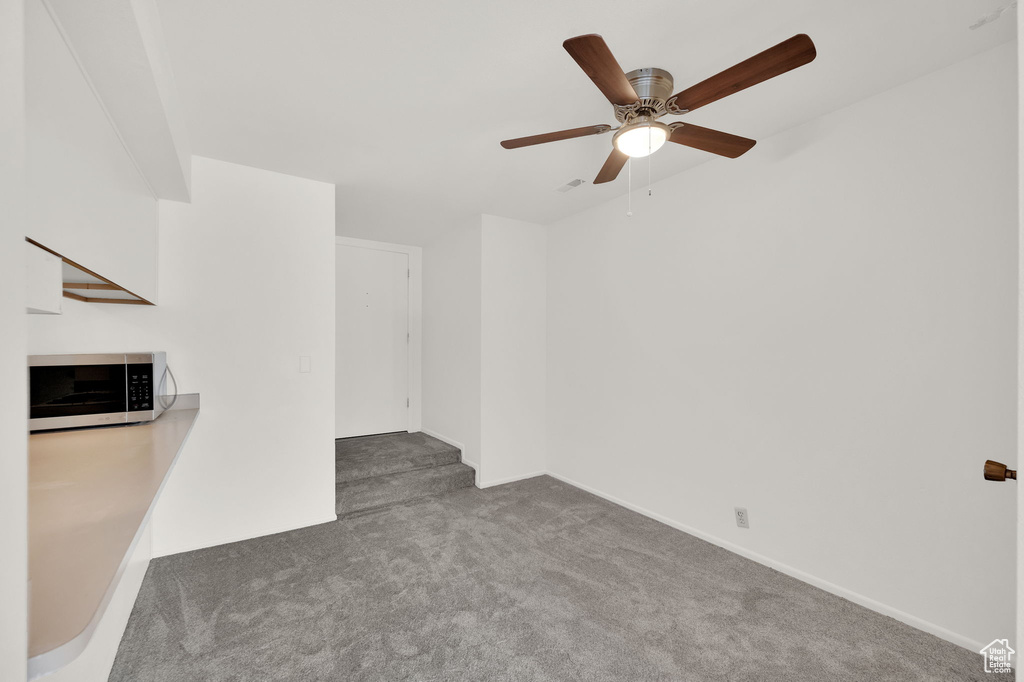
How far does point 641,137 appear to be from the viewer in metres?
1.87

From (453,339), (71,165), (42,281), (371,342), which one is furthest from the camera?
(371,342)

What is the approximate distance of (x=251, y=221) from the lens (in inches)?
115

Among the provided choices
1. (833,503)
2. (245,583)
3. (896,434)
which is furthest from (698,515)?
(245,583)

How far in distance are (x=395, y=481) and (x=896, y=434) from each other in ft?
10.7

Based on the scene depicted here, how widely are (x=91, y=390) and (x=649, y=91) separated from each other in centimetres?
281

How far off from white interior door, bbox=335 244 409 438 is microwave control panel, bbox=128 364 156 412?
92.7 inches

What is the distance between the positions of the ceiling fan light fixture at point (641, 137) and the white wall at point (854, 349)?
3.54 feet

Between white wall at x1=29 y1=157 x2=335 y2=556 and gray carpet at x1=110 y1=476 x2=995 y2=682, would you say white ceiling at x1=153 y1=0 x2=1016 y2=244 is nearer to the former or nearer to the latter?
white wall at x1=29 y1=157 x2=335 y2=556

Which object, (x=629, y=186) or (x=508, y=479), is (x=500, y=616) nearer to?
(x=508, y=479)

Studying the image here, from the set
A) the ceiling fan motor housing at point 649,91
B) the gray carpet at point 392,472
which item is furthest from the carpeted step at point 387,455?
the ceiling fan motor housing at point 649,91

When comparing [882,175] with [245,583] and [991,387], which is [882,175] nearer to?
[991,387]

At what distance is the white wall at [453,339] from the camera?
404 cm

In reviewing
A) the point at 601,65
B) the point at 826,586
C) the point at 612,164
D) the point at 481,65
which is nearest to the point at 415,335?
the point at 612,164

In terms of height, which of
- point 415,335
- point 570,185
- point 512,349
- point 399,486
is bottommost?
point 399,486
